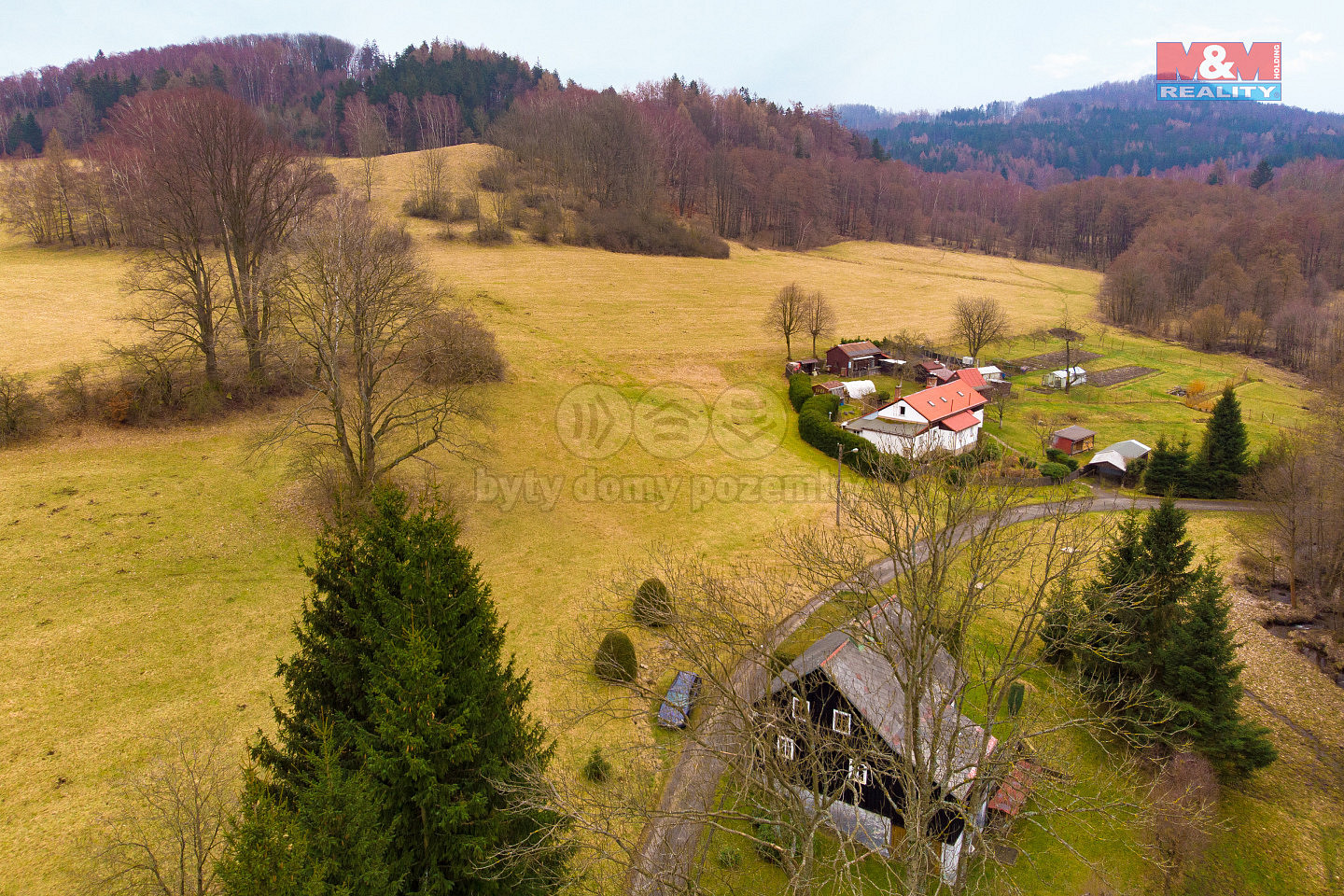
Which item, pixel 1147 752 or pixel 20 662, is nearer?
pixel 20 662

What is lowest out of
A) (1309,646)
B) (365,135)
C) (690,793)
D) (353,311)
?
(1309,646)

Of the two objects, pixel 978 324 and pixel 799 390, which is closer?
pixel 799 390

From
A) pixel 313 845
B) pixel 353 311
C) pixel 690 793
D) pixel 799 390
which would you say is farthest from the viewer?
pixel 799 390

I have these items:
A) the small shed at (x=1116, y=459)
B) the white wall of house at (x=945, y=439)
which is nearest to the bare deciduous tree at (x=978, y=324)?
the white wall of house at (x=945, y=439)

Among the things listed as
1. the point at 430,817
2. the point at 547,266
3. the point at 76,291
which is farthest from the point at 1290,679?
the point at 76,291

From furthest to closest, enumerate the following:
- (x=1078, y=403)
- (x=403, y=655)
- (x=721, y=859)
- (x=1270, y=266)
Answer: (x=1270, y=266) < (x=1078, y=403) < (x=721, y=859) < (x=403, y=655)

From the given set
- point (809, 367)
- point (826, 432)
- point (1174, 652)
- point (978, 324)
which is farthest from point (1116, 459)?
point (1174, 652)

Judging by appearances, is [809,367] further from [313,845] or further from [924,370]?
[313,845]

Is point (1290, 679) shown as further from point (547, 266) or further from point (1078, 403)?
point (547, 266)
